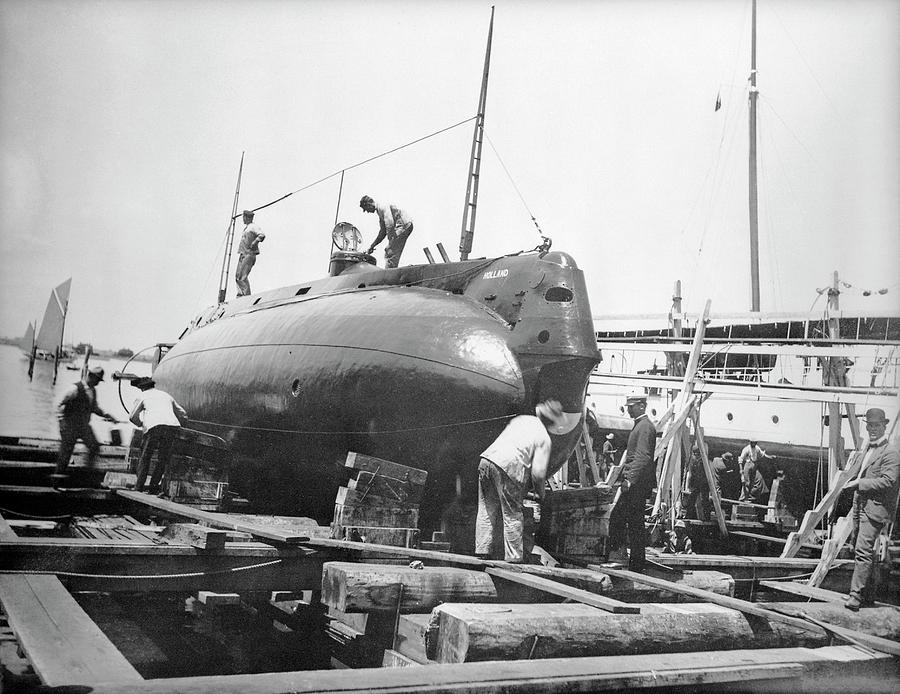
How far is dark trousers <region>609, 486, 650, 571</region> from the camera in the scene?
8.05 meters

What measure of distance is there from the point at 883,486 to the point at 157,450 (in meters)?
7.80

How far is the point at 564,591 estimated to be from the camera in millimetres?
5594

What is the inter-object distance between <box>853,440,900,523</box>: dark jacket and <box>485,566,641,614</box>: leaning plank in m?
3.71

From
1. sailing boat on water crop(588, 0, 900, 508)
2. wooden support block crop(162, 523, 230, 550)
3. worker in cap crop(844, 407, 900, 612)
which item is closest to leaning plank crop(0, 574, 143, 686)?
wooden support block crop(162, 523, 230, 550)

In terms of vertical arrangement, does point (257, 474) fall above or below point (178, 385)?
below

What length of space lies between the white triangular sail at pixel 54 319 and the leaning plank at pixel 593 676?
4.99m

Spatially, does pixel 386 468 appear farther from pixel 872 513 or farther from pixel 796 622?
pixel 872 513

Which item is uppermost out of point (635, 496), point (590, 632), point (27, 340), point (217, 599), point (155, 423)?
point (27, 340)

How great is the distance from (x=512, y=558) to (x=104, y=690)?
13.5 feet

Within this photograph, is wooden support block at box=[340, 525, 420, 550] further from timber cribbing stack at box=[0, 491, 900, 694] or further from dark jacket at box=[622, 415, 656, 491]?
dark jacket at box=[622, 415, 656, 491]

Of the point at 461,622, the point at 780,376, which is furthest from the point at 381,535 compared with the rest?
the point at 780,376

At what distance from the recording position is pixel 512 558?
6.69 metres

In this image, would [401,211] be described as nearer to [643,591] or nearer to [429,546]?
[429,546]

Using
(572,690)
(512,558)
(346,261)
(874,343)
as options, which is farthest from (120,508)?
(874,343)
